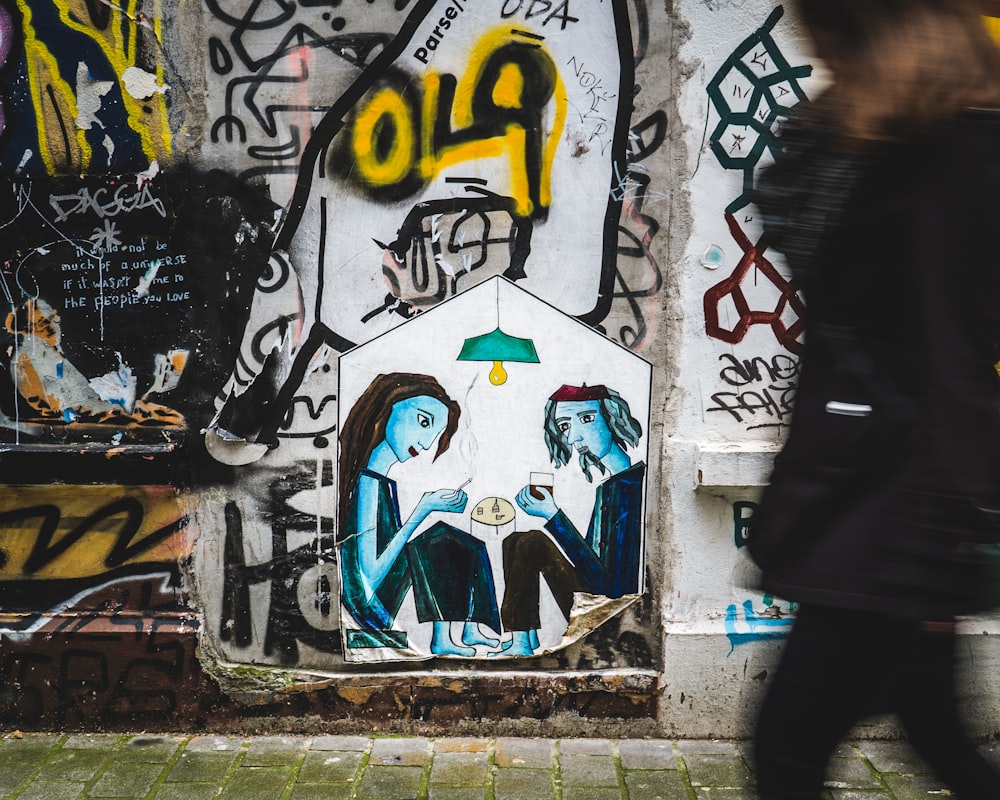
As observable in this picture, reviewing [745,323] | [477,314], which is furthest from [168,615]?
[745,323]

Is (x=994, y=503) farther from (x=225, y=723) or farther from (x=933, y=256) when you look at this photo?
(x=225, y=723)

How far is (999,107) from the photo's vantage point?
1622mm

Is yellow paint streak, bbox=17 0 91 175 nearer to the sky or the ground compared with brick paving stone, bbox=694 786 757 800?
nearer to the sky

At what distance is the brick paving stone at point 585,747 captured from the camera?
351 cm

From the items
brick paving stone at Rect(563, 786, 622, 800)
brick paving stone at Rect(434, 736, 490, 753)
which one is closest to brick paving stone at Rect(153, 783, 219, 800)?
brick paving stone at Rect(434, 736, 490, 753)

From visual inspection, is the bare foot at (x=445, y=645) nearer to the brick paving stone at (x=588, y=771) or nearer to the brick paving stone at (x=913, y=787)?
the brick paving stone at (x=588, y=771)

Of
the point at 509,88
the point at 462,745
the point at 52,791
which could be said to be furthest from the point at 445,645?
the point at 509,88

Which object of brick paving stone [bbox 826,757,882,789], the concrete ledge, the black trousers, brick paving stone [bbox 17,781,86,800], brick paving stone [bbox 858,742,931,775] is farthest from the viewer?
the concrete ledge

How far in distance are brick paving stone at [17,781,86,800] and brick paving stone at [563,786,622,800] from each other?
5.63 feet

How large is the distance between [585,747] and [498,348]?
1.60 meters

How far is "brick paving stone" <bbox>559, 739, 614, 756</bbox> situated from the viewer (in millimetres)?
3510

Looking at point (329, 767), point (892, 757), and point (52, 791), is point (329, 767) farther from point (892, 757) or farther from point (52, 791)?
point (892, 757)

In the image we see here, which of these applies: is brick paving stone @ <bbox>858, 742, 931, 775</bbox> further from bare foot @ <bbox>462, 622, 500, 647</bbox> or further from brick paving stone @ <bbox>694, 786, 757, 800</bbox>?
bare foot @ <bbox>462, 622, 500, 647</bbox>

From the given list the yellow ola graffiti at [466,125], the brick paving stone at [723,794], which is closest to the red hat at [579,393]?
the yellow ola graffiti at [466,125]
